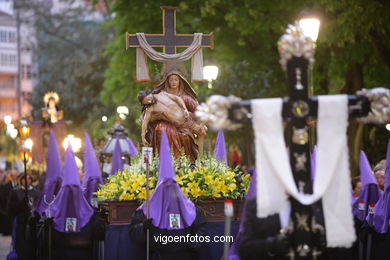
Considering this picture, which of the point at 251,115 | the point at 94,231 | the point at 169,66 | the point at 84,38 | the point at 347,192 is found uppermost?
the point at 84,38

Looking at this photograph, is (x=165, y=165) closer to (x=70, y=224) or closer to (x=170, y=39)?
(x=70, y=224)

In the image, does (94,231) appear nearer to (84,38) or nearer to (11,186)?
(11,186)

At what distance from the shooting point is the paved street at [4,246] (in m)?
18.3

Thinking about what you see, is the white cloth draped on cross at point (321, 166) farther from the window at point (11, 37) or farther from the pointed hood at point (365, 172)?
the window at point (11, 37)

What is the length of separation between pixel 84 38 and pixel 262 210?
57.2m

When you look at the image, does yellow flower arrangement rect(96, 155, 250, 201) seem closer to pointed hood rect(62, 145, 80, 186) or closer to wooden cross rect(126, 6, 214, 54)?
pointed hood rect(62, 145, 80, 186)

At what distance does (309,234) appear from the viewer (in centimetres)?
757

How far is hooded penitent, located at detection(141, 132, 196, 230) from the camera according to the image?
1182 cm

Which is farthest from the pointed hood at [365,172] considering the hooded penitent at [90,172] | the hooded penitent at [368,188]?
the hooded penitent at [90,172]

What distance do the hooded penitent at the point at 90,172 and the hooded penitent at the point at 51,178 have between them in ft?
1.72

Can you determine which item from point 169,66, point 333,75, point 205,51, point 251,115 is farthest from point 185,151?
point 205,51

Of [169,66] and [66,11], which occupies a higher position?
[66,11]

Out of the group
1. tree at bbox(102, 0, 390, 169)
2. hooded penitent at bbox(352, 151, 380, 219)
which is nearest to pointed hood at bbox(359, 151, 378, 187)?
hooded penitent at bbox(352, 151, 380, 219)

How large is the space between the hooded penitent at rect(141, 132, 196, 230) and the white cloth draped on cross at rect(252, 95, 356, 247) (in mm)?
4304
